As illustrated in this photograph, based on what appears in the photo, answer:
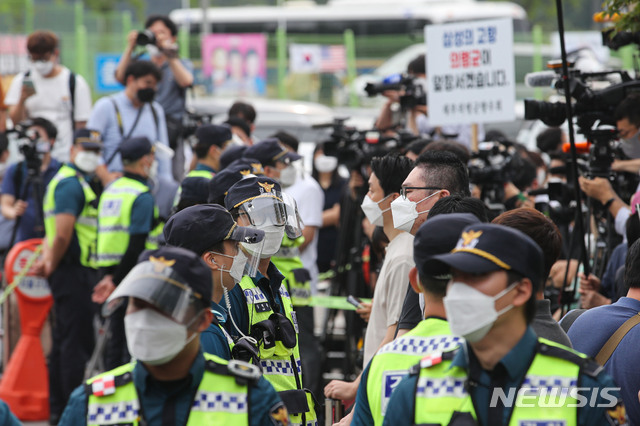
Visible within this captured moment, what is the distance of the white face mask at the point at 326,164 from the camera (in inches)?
368

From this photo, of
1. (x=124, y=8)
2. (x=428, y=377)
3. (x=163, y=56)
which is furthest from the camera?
(x=124, y=8)

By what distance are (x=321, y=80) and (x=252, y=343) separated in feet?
70.5

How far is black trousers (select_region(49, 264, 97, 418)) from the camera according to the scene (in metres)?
7.75

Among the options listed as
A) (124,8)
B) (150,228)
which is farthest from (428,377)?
(124,8)

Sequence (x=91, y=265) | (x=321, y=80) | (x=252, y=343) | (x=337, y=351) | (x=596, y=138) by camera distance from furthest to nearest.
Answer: (x=321, y=80)
(x=337, y=351)
(x=91, y=265)
(x=596, y=138)
(x=252, y=343)

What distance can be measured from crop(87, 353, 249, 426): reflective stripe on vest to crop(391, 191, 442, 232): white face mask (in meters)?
1.99

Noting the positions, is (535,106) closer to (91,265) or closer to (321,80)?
(91,265)

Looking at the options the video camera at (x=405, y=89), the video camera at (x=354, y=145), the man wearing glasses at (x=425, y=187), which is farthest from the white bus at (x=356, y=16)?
the man wearing glasses at (x=425, y=187)

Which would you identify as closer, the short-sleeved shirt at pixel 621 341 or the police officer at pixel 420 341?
the police officer at pixel 420 341

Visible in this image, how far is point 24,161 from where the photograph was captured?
884cm

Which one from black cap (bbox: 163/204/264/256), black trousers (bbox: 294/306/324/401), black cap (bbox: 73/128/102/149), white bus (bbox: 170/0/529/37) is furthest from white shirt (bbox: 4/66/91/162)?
white bus (bbox: 170/0/529/37)

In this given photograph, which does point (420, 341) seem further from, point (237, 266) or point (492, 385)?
point (237, 266)

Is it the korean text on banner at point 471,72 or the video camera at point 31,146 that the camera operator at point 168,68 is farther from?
the korean text on banner at point 471,72

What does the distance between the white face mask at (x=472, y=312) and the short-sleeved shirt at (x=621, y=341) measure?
115 centimetres
